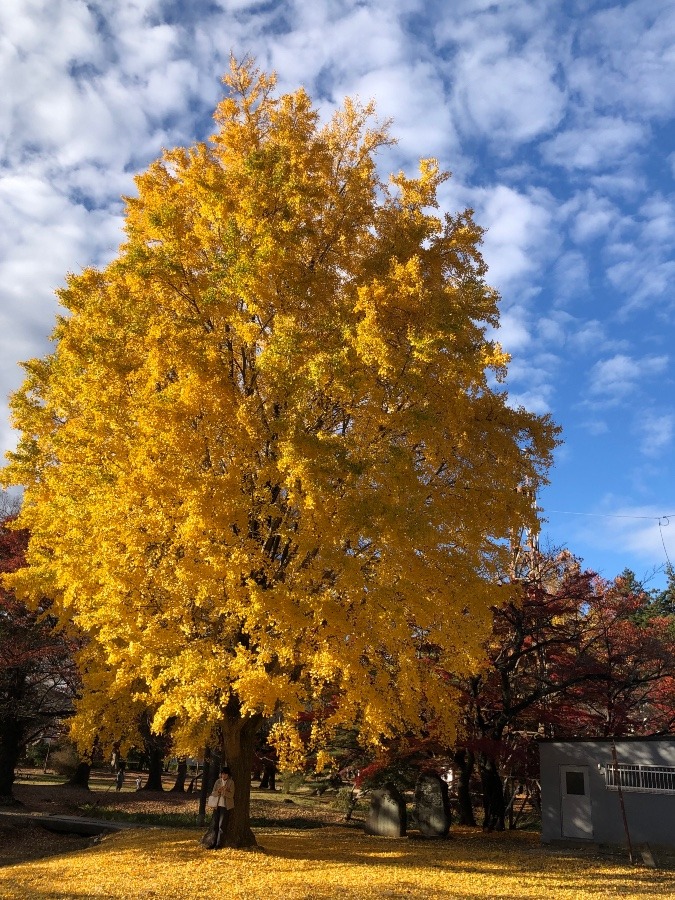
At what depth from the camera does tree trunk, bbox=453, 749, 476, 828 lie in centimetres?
1786

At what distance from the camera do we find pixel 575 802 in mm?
15086

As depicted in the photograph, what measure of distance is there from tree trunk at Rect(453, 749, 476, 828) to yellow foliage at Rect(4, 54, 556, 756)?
8065mm

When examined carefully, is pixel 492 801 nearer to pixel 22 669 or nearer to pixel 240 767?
pixel 240 767

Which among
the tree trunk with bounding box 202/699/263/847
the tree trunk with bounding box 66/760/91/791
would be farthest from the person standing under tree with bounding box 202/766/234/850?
the tree trunk with bounding box 66/760/91/791

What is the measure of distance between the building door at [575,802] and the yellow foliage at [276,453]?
24.1 feet

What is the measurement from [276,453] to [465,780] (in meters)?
13.9

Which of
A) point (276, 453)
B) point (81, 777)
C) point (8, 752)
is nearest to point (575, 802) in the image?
point (276, 453)

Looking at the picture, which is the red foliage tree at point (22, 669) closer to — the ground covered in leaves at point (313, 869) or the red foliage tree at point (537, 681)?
the ground covered in leaves at point (313, 869)

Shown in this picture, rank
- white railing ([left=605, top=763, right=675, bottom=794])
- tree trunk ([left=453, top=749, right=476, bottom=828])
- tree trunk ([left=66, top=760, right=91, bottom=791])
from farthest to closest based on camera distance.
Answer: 1. tree trunk ([left=66, top=760, right=91, bottom=791])
2. tree trunk ([left=453, top=749, right=476, bottom=828])
3. white railing ([left=605, top=763, right=675, bottom=794])

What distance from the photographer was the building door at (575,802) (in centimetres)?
1482

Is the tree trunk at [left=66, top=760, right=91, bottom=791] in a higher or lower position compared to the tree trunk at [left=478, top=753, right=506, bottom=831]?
lower

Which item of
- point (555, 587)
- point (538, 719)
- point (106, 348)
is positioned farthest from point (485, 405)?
point (555, 587)

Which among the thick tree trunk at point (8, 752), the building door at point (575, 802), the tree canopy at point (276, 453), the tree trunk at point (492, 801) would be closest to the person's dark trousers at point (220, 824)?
the tree canopy at point (276, 453)

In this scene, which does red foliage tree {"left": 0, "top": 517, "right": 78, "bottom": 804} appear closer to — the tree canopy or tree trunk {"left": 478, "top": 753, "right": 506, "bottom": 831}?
the tree canopy
